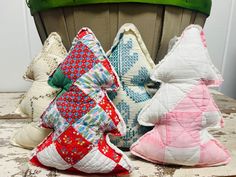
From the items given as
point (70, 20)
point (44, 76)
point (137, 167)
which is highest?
point (70, 20)

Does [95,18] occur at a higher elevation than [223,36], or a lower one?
higher

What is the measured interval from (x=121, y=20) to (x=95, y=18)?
4 centimetres

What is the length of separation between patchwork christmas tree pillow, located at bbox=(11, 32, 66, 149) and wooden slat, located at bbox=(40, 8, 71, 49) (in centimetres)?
1

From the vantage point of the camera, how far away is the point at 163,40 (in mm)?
479

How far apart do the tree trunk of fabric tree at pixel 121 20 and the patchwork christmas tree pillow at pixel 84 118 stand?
39 millimetres

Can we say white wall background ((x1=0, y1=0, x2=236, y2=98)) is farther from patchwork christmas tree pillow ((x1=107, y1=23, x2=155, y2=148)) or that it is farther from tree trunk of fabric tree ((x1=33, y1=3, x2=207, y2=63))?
patchwork christmas tree pillow ((x1=107, y1=23, x2=155, y2=148))

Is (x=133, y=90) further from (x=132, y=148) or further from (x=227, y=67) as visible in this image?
(x=227, y=67)

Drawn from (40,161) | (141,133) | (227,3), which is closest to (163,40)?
(141,133)

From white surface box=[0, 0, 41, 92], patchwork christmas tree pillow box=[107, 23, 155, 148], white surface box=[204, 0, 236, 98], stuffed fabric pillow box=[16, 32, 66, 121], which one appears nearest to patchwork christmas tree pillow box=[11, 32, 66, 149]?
stuffed fabric pillow box=[16, 32, 66, 121]

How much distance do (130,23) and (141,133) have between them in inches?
7.4

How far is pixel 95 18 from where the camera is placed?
17.3 inches

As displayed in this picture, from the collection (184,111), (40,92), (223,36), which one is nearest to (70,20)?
(40,92)

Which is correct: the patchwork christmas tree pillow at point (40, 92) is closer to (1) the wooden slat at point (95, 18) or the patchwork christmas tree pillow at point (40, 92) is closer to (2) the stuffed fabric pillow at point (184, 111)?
(1) the wooden slat at point (95, 18)

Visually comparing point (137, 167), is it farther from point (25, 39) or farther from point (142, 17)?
point (25, 39)
